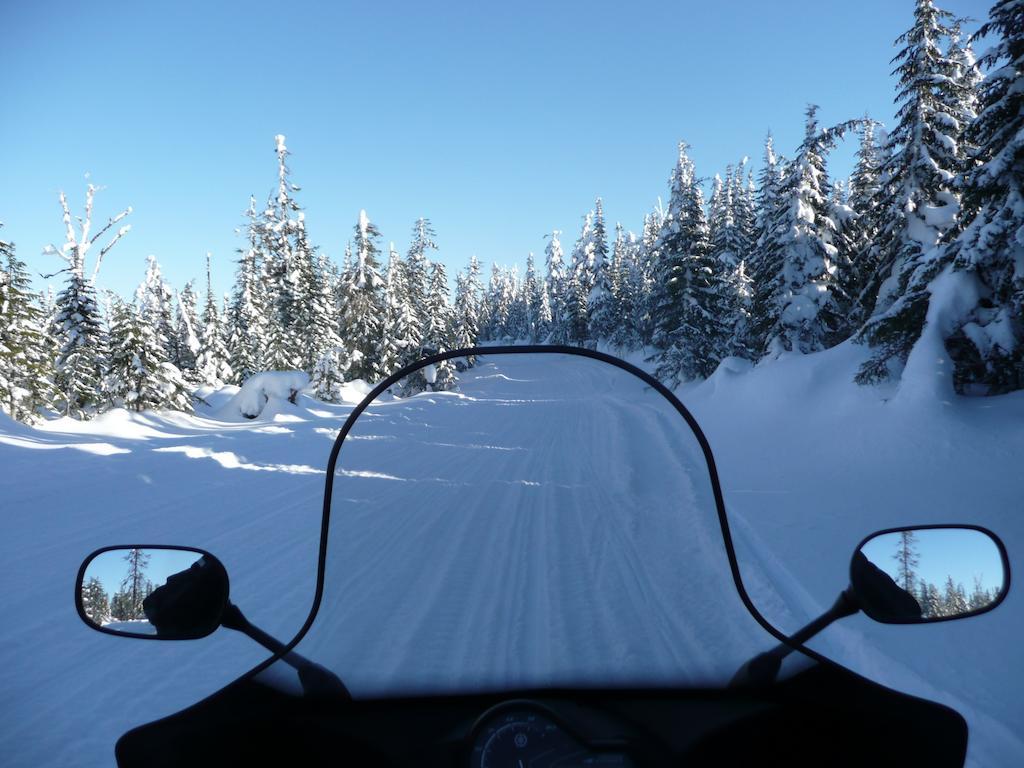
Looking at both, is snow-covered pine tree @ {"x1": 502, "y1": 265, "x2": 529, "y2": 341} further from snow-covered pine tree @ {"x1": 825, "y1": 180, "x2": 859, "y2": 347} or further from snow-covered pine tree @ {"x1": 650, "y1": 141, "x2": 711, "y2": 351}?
snow-covered pine tree @ {"x1": 825, "y1": 180, "x2": 859, "y2": 347}

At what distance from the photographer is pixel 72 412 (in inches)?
827

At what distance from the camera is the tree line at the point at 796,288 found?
27.5 ft

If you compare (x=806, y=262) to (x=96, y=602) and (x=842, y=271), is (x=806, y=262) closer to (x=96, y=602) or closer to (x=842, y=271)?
(x=842, y=271)

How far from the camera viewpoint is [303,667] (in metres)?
1.48

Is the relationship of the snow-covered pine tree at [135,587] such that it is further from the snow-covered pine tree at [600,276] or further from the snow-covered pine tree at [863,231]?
the snow-covered pine tree at [600,276]

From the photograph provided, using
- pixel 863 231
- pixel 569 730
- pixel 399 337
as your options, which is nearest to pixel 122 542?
pixel 569 730

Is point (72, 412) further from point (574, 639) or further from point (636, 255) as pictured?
point (636, 255)

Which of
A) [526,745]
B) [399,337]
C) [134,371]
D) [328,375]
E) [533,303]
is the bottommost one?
[526,745]

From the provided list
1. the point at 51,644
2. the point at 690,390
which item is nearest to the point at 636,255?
the point at 690,390

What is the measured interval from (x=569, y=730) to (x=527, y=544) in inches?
20.7

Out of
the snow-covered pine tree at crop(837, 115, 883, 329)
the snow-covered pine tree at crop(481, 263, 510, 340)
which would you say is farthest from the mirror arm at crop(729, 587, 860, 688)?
the snow-covered pine tree at crop(481, 263, 510, 340)

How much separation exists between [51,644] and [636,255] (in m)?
68.3

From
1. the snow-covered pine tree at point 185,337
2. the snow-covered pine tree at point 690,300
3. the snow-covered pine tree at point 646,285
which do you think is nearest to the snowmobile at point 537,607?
the snow-covered pine tree at point 690,300

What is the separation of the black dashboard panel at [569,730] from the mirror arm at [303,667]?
0.10 feet
